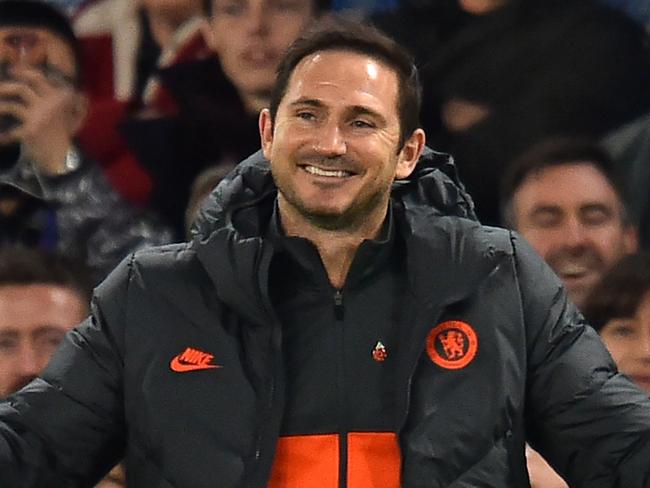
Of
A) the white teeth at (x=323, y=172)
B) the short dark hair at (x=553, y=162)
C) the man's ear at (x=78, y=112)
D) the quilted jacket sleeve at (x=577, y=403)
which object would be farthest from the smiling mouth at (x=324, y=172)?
the man's ear at (x=78, y=112)

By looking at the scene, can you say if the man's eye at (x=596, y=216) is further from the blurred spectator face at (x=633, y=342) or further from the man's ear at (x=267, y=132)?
the man's ear at (x=267, y=132)

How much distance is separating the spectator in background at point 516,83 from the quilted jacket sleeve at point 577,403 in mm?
1209

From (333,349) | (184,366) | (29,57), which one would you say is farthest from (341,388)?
(29,57)

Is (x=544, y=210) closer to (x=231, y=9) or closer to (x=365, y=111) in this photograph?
(x=231, y=9)

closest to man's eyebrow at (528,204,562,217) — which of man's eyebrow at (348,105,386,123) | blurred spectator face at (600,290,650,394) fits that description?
blurred spectator face at (600,290,650,394)

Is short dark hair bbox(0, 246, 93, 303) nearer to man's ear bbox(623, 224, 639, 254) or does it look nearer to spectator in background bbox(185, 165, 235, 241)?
spectator in background bbox(185, 165, 235, 241)

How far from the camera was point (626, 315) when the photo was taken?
275cm

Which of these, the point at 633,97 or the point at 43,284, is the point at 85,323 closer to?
the point at 43,284

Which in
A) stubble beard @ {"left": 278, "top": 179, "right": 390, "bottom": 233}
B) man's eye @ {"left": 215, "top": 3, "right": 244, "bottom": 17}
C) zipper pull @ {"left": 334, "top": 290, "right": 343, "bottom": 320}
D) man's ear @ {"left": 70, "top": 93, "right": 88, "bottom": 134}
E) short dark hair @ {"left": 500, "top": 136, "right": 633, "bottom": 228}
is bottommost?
zipper pull @ {"left": 334, "top": 290, "right": 343, "bottom": 320}

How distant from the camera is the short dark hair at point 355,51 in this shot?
1830 millimetres

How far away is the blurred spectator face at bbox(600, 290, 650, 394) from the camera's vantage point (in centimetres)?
270

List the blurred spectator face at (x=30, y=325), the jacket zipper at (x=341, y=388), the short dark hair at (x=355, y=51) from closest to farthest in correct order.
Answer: the jacket zipper at (x=341, y=388) → the short dark hair at (x=355, y=51) → the blurred spectator face at (x=30, y=325)

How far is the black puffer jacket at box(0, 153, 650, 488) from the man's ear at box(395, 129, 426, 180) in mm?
63

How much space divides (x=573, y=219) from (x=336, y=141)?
4.30ft
